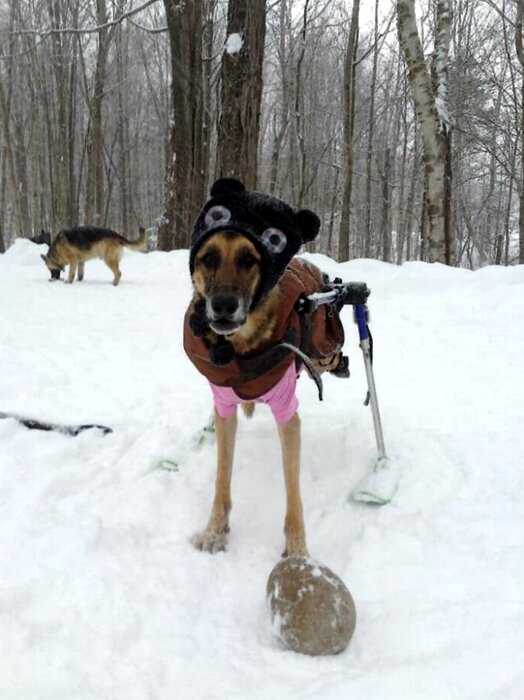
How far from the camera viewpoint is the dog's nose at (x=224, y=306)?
211 cm

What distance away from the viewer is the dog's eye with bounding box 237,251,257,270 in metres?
2.22

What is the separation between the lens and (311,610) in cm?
190

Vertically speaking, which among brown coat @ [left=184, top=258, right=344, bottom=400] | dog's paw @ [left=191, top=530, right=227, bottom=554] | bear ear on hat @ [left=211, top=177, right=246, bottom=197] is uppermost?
bear ear on hat @ [left=211, top=177, right=246, bottom=197]

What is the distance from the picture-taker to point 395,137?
2628cm

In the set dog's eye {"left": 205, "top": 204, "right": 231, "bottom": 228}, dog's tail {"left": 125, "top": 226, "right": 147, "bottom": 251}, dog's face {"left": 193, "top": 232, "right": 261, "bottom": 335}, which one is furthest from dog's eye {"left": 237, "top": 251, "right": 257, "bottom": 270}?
dog's tail {"left": 125, "top": 226, "right": 147, "bottom": 251}

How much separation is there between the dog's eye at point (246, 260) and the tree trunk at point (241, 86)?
627cm

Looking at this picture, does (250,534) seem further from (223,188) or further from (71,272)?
(71,272)

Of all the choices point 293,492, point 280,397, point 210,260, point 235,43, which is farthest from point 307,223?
point 235,43

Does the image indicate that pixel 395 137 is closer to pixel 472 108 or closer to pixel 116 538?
pixel 472 108

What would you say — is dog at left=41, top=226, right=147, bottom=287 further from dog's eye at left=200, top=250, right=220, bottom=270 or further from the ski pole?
dog's eye at left=200, top=250, right=220, bottom=270

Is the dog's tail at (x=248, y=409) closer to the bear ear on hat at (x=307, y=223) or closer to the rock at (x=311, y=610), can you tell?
the bear ear on hat at (x=307, y=223)

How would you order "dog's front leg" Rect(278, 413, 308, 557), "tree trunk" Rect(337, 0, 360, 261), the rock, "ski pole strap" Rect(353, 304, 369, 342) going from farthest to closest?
"tree trunk" Rect(337, 0, 360, 261) < "ski pole strap" Rect(353, 304, 369, 342) < "dog's front leg" Rect(278, 413, 308, 557) < the rock

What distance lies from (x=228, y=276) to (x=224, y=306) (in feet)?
0.50

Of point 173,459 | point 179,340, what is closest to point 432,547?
point 173,459
